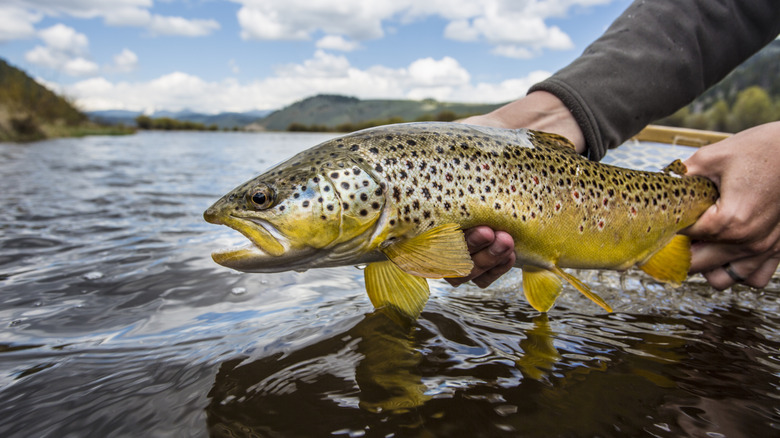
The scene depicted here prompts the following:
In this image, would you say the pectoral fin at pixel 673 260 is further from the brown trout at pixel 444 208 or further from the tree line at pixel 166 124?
the tree line at pixel 166 124

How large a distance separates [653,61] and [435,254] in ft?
9.34

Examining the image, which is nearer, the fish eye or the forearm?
the fish eye

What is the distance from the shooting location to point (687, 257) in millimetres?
3080

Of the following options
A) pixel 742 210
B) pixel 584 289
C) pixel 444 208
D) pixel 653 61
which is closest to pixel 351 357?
pixel 444 208

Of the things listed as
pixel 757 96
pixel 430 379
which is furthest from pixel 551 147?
pixel 757 96

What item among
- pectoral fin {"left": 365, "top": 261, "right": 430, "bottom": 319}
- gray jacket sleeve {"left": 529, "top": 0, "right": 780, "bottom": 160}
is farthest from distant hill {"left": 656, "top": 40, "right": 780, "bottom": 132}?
pectoral fin {"left": 365, "top": 261, "right": 430, "bottom": 319}

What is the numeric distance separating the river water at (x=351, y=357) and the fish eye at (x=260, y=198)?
31.9 inches

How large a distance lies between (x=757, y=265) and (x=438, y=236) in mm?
2494

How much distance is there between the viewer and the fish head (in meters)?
2.17

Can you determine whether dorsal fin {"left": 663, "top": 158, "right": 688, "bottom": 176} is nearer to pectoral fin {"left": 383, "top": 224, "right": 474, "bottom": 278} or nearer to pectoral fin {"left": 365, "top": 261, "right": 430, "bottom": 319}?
pectoral fin {"left": 383, "top": 224, "right": 474, "bottom": 278}

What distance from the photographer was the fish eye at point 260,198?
Answer: 2.19 meters

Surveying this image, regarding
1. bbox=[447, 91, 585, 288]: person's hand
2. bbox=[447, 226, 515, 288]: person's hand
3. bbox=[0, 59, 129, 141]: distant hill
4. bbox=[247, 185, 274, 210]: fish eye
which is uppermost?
bbox=[0, 59, 129, 141]: distant hill

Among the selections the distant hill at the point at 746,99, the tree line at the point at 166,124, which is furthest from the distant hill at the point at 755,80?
the tree line at the point at 166,124

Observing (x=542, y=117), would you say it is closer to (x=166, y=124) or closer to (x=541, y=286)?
(x=541, y=286)
